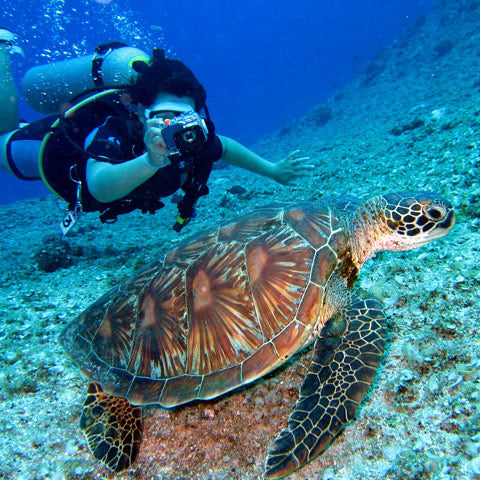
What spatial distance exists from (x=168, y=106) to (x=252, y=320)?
2411 mm

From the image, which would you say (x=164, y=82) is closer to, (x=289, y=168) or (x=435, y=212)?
(x=289, y=168)

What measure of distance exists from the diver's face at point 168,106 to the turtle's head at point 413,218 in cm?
226

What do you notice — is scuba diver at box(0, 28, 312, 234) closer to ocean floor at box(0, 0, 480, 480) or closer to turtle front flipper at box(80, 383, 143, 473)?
ocean floor at box(0, 0, 480, 480)

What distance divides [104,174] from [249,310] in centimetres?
200

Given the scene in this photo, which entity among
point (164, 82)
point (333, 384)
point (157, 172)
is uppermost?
point (164, 82)

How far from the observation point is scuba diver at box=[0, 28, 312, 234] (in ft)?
8.81

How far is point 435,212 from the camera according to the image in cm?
215

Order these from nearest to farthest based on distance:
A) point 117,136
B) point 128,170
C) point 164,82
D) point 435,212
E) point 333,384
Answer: point 333,384
point 435,212
point 128,170
point 164,82
point 117,136

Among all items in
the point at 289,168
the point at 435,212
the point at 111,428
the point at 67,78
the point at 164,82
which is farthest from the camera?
the point at 67,78

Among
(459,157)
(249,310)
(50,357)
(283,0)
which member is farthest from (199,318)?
(283,0)

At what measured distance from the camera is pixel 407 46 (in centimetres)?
1733

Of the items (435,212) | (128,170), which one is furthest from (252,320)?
(128,170)

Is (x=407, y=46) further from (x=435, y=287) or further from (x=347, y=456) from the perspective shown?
(x=347, y=456)

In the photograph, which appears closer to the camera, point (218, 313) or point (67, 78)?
point (218, 313)
